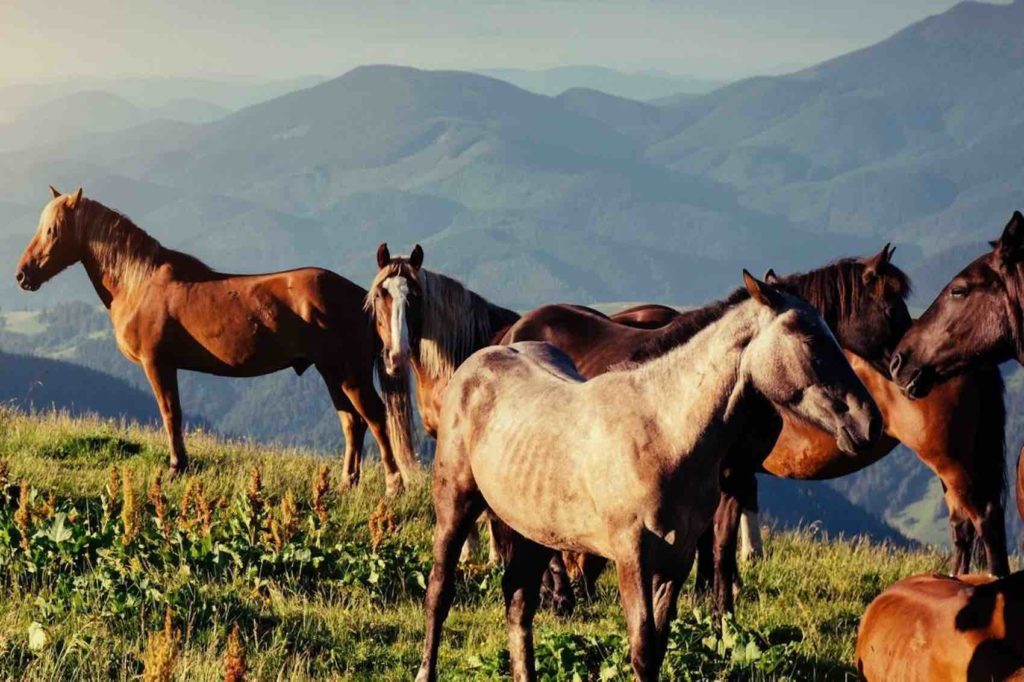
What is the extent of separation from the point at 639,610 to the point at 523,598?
1240 millimetres

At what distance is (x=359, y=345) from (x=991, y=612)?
9913 millimetres

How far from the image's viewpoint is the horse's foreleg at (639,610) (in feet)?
19.3

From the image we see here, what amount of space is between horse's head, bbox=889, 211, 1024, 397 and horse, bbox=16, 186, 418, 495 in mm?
7198

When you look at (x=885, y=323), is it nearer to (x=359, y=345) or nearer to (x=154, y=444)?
(x=359, y=345)

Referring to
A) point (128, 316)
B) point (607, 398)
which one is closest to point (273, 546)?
point (607, 398)

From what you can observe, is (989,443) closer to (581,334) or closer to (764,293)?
(581,334)

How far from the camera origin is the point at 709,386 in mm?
5926

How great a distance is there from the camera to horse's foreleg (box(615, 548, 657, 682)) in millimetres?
5891

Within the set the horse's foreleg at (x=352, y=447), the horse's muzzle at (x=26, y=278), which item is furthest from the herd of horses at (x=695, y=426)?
the horse's muzzle at (x=26, y=278)

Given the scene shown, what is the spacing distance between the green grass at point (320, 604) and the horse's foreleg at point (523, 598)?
25cm

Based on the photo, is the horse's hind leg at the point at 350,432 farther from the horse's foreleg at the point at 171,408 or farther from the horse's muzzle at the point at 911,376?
the horse's muzzle at the point at 911,376

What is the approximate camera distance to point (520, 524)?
6.58m

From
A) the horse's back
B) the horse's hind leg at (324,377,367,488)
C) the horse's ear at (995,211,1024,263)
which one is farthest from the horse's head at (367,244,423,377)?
the horse's ear at (995,211,1024,263)

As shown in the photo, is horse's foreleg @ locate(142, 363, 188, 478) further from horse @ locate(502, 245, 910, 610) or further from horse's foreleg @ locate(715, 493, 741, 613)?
horse's foreleg @ locate(715, 493, 741, 613)
